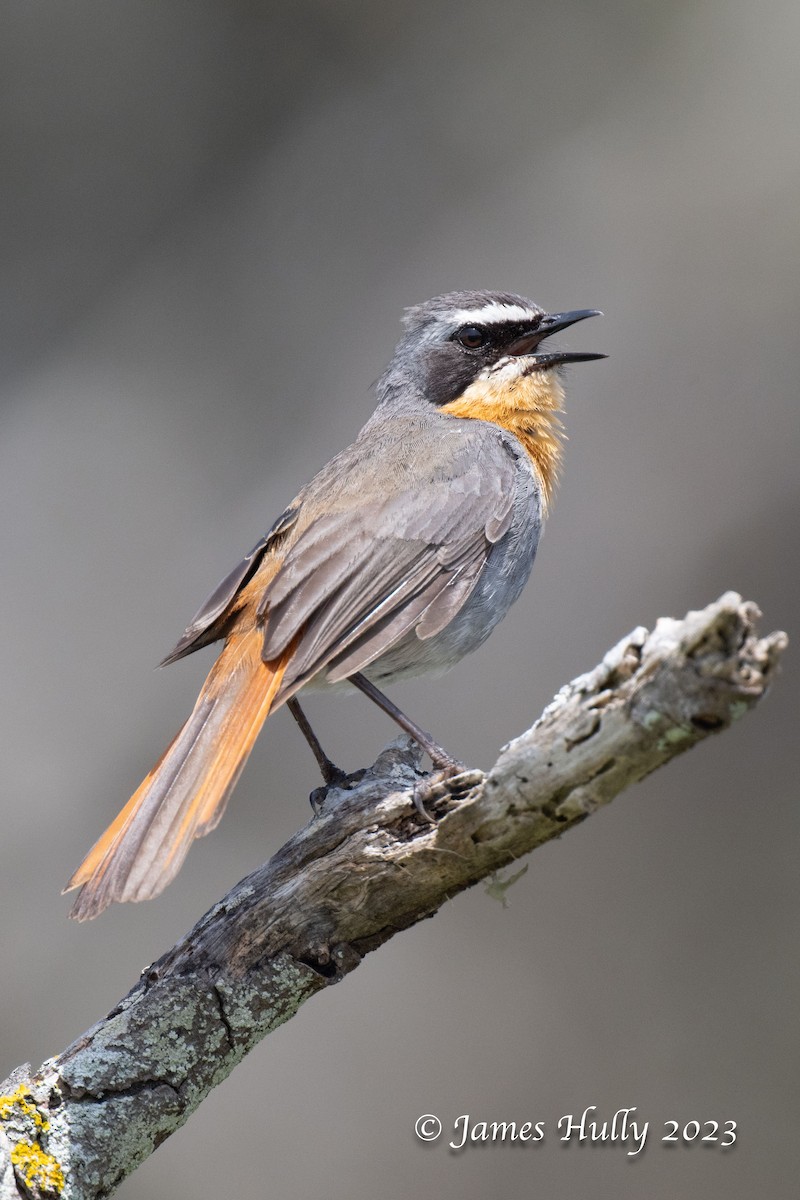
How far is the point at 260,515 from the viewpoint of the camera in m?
6.88

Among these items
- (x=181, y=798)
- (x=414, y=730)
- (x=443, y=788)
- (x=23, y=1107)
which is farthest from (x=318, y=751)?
(x=23, y=1107)

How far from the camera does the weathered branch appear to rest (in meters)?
2.71

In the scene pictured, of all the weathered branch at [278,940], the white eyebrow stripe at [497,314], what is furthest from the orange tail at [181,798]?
the white eyebrow stripe at [497,314]

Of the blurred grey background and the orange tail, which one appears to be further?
the blurred grey background

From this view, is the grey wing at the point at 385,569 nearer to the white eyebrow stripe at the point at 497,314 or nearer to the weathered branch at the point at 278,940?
the weathered branch at the point at 278,940

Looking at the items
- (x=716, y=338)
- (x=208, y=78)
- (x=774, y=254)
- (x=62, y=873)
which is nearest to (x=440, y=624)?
(x=62, y=873)

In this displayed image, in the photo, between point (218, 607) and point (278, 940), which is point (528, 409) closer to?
point (218, 607)

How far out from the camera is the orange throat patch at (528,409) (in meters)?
4.89

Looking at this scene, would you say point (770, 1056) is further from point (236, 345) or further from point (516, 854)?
point (236, 345)

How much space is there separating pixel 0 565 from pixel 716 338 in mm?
4539

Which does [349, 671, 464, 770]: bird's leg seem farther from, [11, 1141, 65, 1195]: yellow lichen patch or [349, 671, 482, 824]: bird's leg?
[11, 1141, 65, 1195]: yellow lichen patch

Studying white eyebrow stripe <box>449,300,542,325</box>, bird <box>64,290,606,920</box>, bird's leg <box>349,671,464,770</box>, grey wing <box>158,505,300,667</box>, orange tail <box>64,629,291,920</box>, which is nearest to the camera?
orange tail <box>64,629,291,920</box>

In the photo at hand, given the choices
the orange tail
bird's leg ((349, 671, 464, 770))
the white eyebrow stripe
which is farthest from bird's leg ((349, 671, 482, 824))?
the white eyebrow stripe

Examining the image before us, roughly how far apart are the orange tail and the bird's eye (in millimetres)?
2036
